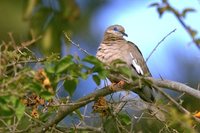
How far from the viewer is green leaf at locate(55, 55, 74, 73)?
3357mm

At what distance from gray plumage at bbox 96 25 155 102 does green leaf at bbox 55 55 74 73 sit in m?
1.73

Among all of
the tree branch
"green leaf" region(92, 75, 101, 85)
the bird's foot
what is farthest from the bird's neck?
"green leaf" region(92, 75, 101, 85)

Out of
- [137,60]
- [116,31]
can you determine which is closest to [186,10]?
[137,60]

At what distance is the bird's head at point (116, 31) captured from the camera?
610 cm

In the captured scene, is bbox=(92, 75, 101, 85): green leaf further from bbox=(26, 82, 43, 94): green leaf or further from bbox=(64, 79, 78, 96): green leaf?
bbox=(26, 82, 43, 94): green leaf

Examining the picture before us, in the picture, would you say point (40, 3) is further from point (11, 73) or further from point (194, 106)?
point (11, 73)

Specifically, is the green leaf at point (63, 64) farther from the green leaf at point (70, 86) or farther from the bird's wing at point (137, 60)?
the bird's wing at point (137, 60)

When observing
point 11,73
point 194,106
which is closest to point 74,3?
point 194,106

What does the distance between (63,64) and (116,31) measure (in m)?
2.82

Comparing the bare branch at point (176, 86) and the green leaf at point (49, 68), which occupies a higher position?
the green leaf at point (49, 68)

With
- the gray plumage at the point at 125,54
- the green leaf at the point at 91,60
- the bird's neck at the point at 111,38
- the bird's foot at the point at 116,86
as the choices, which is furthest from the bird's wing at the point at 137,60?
the green leaf at the point at 91,60

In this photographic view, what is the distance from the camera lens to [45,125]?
3.91m

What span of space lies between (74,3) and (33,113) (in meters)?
2.63

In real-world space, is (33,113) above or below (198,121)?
above
